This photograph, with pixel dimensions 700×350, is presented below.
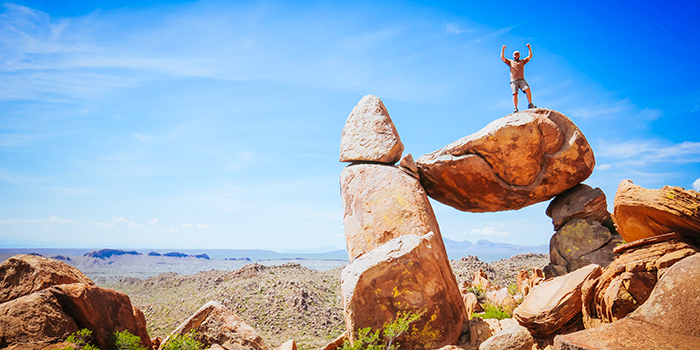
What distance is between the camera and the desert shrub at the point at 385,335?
21.6 ft

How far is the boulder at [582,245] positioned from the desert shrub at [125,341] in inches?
417

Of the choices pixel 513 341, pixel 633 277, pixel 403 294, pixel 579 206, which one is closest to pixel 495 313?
pixel 403 294

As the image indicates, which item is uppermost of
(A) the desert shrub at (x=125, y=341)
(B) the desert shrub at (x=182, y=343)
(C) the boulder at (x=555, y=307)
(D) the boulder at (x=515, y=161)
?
(D) the boulder at (x=515, y=161)

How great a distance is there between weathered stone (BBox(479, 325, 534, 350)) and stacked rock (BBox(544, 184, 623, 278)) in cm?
632

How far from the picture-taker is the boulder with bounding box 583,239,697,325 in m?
4.99

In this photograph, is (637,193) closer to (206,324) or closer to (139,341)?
(206,324)

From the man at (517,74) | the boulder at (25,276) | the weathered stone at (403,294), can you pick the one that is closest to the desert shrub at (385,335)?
the weathered stone at (403,294)

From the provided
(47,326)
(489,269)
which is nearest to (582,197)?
(489,269)

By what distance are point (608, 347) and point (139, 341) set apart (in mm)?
6579

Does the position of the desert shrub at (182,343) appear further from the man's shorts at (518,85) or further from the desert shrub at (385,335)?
the man's shorts at (518,85)

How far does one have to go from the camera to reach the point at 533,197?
11789 millimetres

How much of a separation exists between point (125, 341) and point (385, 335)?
4094mm

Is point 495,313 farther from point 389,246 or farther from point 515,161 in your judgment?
point 515,161

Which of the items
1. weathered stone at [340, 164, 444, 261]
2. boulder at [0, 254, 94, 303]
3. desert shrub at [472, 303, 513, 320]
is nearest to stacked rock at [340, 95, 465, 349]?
weathered stone at [340, 164, 444, 261]
